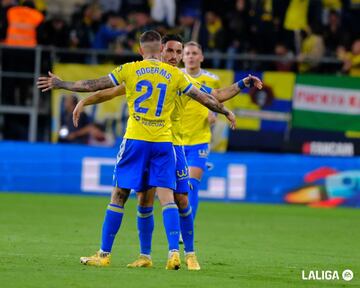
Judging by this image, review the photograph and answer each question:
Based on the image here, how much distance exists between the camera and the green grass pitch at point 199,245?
10.3 meters

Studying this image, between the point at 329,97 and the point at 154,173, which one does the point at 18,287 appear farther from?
the point at 329,97

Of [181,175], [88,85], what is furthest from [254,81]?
[88,85]

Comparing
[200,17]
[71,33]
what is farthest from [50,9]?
[200,17]

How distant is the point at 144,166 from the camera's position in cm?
1113

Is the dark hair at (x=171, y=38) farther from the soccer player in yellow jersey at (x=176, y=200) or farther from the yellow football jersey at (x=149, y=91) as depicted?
the yellow football jersey at (x=149, y=91)

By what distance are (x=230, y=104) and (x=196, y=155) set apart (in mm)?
8992

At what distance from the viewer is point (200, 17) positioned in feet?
84.7

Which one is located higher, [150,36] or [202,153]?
[150,36]

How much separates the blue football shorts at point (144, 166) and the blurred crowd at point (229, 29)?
13540 mm

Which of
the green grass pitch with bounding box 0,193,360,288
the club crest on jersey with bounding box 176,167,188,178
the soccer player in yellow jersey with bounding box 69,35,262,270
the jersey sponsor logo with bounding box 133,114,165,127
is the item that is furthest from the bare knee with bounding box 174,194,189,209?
the jersey sponsor logo with bounding box 133,114,165,127

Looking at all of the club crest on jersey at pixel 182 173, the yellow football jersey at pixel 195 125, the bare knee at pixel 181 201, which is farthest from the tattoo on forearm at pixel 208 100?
the yellow football jersey at pixel 195 125

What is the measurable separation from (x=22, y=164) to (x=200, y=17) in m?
5.68

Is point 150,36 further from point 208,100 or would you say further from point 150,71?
point 208,100

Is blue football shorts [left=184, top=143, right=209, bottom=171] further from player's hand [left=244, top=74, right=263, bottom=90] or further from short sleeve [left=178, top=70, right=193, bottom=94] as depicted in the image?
short sleeve [left=178, top=70, right=193, bottom=94]
